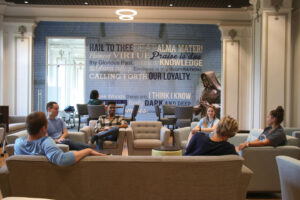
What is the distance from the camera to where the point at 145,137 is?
23.1 feet

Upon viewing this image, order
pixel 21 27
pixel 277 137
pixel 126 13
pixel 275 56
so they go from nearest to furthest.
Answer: pixel 277 137 < pixel 275 56 < pixel 126 13 < pixel 21 27

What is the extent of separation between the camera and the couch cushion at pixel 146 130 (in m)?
7.05

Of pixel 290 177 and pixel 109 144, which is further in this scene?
pixel 109 144

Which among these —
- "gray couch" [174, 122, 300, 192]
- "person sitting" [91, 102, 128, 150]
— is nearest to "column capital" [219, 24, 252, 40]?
"person sitting" [91, 102, 128, 150]

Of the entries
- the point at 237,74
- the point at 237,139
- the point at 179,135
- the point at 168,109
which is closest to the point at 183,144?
the point at 179,135

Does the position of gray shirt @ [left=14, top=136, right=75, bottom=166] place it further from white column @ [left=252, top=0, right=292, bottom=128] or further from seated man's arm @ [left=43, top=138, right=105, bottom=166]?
white column @ [left=252, top=0, right=292, bottom=128]

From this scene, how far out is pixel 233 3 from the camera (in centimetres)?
1009

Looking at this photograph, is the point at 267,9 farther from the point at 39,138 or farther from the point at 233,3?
the point at 39,138

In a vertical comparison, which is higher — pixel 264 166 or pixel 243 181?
pixel 243 181

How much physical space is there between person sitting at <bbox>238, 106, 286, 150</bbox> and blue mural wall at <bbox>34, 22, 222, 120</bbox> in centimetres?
769

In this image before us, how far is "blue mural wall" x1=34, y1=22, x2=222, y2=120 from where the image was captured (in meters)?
12.1

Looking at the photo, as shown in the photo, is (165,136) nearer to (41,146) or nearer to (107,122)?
(107,122)

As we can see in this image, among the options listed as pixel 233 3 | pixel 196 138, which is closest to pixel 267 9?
pixel 233 3

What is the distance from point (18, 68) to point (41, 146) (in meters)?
8.92
